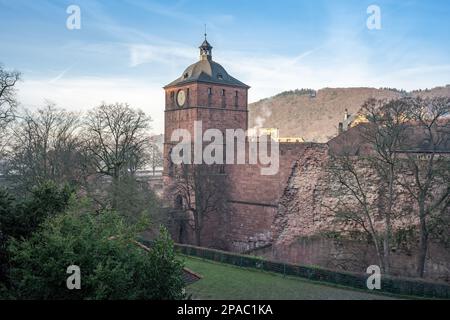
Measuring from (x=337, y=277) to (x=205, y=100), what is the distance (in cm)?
1853

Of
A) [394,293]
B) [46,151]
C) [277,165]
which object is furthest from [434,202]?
[46,151]

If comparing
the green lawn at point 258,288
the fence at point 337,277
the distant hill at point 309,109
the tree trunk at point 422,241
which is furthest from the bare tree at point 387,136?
the distant hill at point 309,109

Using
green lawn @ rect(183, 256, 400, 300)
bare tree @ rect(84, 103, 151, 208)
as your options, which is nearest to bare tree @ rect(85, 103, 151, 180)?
bare tree @ rect(84, 103, 151, 208)

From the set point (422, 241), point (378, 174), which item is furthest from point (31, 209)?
point (422, 241)

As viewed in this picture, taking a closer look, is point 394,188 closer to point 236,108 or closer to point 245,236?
point 245,236

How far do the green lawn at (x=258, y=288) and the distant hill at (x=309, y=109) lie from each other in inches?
2114

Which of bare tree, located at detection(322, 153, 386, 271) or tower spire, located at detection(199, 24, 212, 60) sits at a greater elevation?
tower spire, located at detection(199, 24, 212, 60)

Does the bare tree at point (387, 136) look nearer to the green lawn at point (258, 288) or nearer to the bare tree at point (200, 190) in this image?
the green lawn at point (258, 288)

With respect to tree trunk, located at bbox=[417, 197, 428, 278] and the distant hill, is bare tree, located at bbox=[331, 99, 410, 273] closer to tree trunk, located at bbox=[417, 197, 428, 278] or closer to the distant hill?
tree trunk, located at bbox=[417, 197, 428, 278]

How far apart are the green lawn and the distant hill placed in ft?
176

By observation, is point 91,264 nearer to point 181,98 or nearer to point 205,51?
point 181,98

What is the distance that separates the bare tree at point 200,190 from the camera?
29.1 metres

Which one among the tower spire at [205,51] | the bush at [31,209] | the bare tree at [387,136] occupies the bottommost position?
the bush at [31,209]

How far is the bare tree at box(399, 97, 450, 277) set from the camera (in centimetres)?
1745
